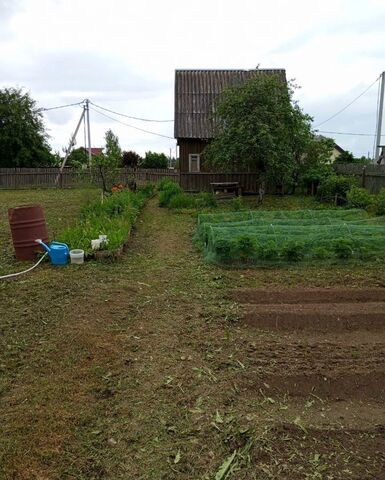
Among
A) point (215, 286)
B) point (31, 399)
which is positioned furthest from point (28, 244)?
point (31, 399)

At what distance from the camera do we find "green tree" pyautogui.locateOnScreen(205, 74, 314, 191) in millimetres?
12867

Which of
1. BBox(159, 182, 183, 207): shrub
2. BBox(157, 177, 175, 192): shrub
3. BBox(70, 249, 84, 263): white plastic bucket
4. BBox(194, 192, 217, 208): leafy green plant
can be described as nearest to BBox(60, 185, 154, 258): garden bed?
BBox(70, 249, 84, 263): white plastic bucket

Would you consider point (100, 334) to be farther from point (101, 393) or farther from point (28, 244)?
point (28, 244)

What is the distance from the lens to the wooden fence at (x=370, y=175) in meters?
13.3

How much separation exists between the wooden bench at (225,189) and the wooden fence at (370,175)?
4.38 metres

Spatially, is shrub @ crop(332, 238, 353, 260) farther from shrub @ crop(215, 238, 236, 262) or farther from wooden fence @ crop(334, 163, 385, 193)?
wooden fence @ crop(334, 163, 385, 193)


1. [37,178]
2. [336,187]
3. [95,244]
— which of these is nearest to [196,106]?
[336,187]

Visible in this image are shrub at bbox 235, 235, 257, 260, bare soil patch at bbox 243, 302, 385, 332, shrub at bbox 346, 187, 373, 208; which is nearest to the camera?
bare soil patch at bbox 243, 302, 385, 332

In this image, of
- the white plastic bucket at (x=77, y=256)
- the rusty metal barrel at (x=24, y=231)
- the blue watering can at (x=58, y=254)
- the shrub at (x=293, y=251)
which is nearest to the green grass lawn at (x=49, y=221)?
the rusty metal barrel at (x=24, y=231)

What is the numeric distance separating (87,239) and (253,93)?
828 centimetres

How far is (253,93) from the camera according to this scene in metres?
13.1

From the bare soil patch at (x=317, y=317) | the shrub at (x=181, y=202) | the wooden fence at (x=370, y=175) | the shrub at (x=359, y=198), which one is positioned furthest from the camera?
the shrub at (x=181, y=202)

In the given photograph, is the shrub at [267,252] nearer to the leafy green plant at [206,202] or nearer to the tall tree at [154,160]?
the leafy green plant at [206,202]

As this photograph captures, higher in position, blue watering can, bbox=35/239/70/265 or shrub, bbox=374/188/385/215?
shrub, bbox=374/188/385/215
